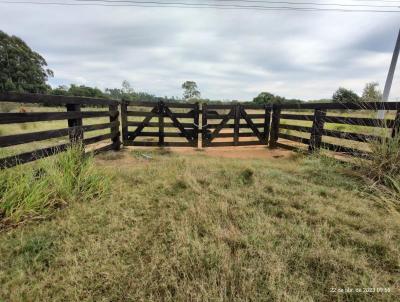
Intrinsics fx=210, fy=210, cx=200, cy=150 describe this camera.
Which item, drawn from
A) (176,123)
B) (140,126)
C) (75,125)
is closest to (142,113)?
(140,126)

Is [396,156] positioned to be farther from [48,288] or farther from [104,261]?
[48,288]

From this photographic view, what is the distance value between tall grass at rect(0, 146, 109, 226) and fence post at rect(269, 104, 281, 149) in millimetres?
6279

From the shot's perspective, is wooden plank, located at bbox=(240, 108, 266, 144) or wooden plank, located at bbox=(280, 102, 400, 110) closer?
wooden plank, located at bbox=(280, 102, 400, 110)

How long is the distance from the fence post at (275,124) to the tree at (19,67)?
51.9 m

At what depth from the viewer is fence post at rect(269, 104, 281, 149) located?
773cm

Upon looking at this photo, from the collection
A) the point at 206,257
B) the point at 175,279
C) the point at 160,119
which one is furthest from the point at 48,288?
the point at 160,119

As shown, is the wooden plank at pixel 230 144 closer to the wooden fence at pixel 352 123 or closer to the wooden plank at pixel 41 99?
the wooden fence at pixel 352 123

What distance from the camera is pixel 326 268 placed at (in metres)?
1.88

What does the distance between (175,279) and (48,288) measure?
101cm

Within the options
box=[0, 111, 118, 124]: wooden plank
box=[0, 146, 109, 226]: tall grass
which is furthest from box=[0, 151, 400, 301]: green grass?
box=[0, 111, 118, 124]: wooden plank

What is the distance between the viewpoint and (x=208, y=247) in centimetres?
211

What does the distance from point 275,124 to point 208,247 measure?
665 centimetres

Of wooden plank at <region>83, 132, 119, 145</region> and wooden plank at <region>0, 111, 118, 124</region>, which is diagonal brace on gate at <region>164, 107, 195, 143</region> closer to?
wooden plank at <region>83, 132, 119, 145</region>

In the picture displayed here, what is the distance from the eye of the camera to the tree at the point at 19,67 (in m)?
42.8
